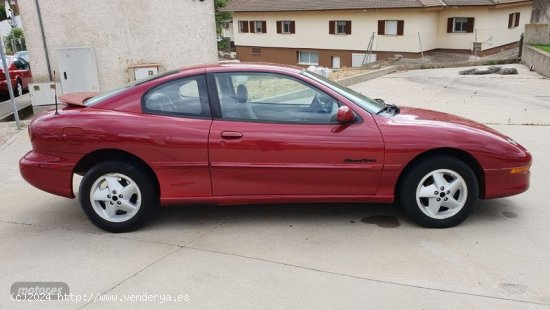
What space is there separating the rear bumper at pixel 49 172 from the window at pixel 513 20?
37.8 m

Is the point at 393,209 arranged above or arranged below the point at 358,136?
below

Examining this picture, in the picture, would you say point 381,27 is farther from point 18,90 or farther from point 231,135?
point 231,135

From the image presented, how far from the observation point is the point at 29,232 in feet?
14.8

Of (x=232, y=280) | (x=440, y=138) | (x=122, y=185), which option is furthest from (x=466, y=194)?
→ (x=122, y=185)

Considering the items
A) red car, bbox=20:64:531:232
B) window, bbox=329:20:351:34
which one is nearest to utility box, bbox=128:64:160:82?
red car, bbox=20:64:531:232

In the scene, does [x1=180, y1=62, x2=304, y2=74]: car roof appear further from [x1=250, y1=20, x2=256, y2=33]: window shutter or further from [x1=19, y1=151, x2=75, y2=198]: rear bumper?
[x1=250, y1=20, x2=256, y2=33]: window shutter

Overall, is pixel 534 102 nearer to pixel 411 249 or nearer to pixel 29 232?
pixel 411 249

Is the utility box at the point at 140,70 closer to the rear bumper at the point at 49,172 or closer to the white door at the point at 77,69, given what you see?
the white door at the point at 77,69

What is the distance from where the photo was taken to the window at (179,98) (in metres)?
4.34

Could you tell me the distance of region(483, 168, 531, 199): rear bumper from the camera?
4.31 m

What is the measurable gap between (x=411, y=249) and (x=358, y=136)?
104 centimetres

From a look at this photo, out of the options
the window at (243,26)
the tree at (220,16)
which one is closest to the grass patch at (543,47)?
the window at (243,26)

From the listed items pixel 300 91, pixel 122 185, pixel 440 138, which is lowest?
pixel 122 185

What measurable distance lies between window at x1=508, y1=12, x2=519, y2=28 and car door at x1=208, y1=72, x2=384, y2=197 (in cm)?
3654
